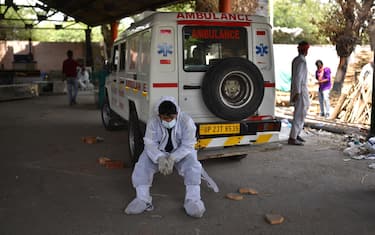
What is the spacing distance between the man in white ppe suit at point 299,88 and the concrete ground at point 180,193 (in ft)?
1.42

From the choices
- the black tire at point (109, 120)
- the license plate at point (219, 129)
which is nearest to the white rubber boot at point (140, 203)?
the license plate at point (219, 129)

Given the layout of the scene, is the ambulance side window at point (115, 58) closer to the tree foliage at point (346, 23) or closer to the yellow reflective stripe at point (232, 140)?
the yellow reflective stripe at point (232, 140)

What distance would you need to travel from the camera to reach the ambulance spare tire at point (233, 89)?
568 cm

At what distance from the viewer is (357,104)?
1066 cm

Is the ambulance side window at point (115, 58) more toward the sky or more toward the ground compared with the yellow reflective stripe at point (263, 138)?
more toward the sky

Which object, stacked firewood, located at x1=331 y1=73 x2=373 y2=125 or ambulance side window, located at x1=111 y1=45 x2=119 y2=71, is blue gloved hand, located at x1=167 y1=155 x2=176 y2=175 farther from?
stacked firewood, located at x1=331 y1=73 x2=373 y2=125

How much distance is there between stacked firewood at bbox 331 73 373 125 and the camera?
1031cm

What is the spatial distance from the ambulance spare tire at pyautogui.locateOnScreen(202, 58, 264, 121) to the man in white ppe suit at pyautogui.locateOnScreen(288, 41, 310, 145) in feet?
7.63

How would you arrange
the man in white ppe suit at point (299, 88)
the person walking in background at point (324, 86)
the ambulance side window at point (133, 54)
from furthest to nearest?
the person walking in background at point (324, 86), the man in white ppe suit at point (299, 88), the ambulance side window at point (133, 54)

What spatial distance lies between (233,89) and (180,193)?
5.21ft

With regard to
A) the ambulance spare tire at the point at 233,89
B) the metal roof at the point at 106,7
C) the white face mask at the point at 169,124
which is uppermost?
the metal roof at the point at 106,7

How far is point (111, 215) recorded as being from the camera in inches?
180

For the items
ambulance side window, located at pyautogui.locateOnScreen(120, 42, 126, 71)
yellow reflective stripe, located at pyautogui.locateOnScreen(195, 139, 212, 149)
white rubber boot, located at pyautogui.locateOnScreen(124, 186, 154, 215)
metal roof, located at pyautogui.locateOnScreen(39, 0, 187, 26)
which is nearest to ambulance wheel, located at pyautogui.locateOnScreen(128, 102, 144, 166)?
yellow reflective stripe, located at pyautogui.locateOnScreen(195, 139, 212, 149)

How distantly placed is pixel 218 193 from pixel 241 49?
6.91 feet
